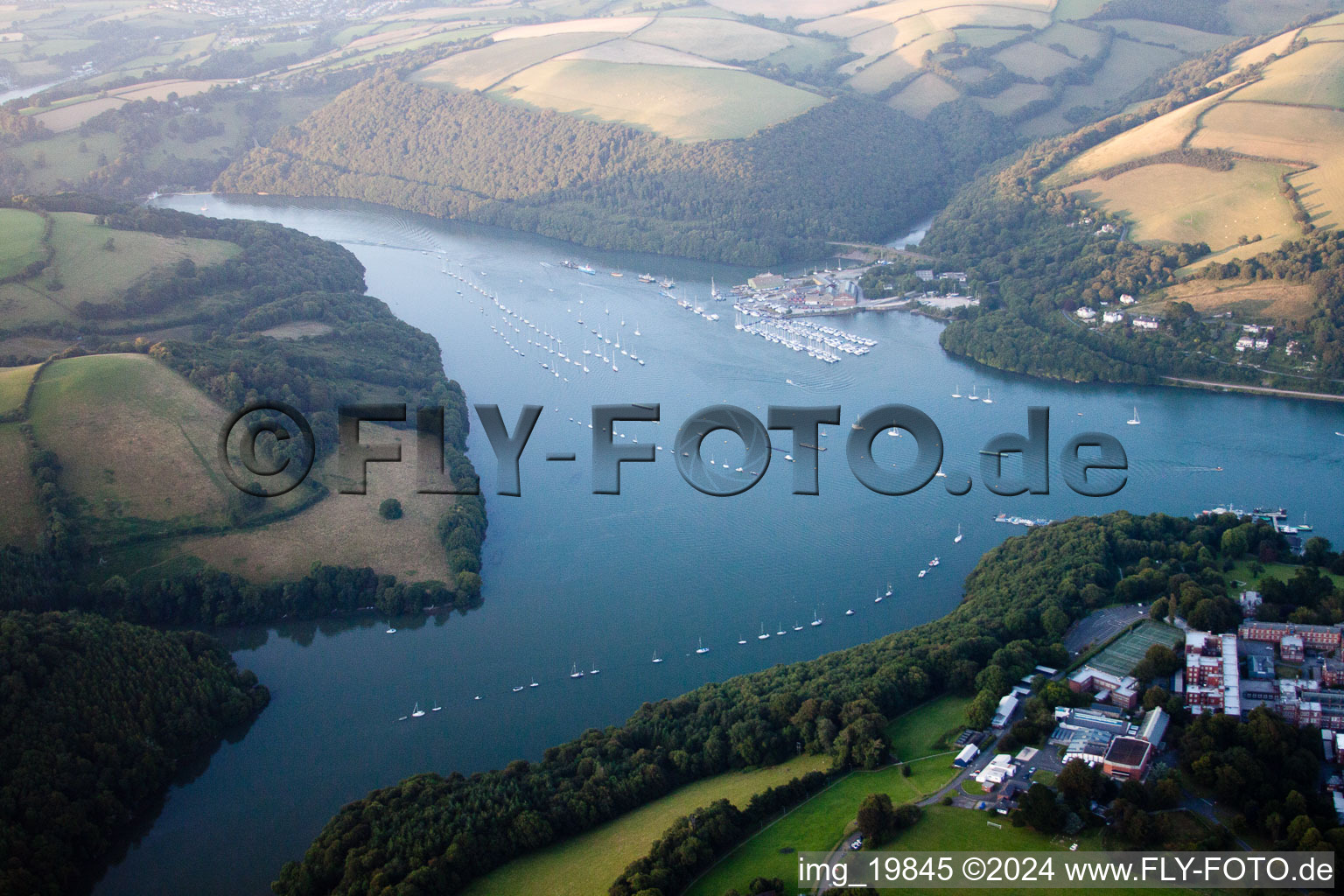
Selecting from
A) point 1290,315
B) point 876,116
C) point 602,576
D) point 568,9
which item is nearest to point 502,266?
point 876,116

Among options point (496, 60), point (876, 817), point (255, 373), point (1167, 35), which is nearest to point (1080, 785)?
point (876, 817)

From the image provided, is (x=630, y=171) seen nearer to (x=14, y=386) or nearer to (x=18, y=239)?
(x=18, y=239)

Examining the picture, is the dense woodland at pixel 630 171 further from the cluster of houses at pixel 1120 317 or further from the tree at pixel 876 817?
the tree at pixel 876 817

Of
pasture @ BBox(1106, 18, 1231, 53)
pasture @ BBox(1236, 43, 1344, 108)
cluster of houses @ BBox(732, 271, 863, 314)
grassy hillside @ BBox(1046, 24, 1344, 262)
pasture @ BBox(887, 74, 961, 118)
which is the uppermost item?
pasture @ BBox(1106, 18, 1231, 53)

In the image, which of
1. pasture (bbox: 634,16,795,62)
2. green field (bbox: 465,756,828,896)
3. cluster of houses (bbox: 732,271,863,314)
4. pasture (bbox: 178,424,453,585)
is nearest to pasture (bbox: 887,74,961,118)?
pasture (bbox: 634,16,795,62)

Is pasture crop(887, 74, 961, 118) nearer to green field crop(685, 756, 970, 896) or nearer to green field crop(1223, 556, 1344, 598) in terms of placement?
green field crop(1223, 556, 1344, 598)

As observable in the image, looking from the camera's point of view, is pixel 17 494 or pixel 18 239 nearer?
pixel 17 494
